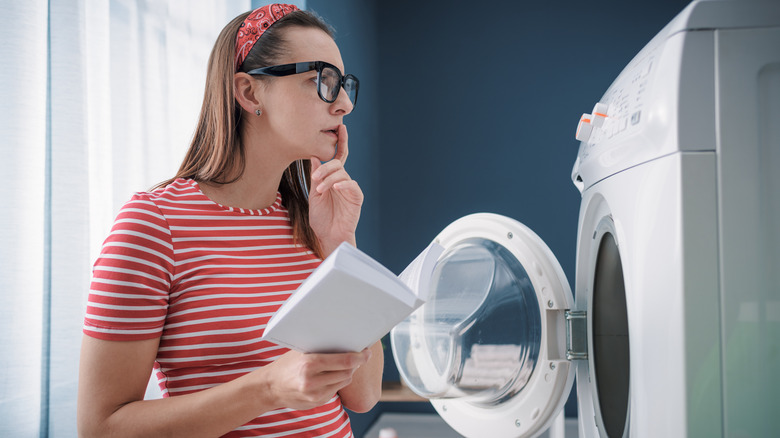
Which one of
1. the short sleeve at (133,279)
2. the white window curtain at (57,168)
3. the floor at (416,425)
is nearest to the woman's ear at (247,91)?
the short sleeve at (133,279)

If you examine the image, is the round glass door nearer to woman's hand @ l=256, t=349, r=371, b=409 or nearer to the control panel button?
the control panel button

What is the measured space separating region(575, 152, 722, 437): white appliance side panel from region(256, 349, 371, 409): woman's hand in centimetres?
37

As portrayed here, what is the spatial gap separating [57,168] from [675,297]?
1125mm

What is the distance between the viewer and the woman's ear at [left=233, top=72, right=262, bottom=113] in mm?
1000

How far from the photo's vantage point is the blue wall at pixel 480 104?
111 inches

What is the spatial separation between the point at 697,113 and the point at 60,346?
118cm

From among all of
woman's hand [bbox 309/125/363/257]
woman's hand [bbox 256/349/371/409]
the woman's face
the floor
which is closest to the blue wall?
the floor

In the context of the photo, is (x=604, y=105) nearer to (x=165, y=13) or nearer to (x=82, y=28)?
(x=82, y=28)

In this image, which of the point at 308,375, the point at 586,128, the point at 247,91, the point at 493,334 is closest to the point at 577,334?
the point at 493,334

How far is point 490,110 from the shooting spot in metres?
2.93

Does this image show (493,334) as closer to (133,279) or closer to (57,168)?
(133,279)

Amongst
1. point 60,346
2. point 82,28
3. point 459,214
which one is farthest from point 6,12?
point 459,214

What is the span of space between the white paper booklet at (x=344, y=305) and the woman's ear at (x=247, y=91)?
0.51 meters

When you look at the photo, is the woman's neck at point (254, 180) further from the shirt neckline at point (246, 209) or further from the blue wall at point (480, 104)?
the blue wall at point (480, 104)
